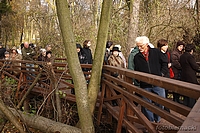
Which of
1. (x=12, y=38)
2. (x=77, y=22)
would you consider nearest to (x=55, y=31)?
(x=77, y=22)

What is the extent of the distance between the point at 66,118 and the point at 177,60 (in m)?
2.91

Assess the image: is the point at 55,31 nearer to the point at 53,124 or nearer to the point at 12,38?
the point at 53,124

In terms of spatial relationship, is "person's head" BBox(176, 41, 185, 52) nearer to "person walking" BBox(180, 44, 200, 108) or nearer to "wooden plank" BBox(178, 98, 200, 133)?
"person walking" BBox(180, 44, 200, 108)

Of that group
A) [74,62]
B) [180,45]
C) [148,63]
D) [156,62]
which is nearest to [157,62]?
[156,62]

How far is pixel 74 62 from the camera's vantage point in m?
3.82

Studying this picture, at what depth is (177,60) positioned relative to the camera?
5629 millimetres

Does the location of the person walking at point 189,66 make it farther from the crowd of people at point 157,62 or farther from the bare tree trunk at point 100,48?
the bare tree trunk at point 100,48

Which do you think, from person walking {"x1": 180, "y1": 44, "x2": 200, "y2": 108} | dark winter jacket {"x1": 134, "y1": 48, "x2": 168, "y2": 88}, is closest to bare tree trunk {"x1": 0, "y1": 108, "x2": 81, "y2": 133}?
dark winter jacket {"x1": 134, "y1": 48, "x2": 168, "y2": 88}

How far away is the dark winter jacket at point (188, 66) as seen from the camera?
4801mm

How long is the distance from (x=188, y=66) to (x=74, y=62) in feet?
8.18

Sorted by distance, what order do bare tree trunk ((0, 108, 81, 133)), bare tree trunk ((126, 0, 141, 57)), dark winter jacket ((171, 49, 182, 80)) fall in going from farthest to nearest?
bare tree trunk ((126, 0, 141, 57)) < dark winter jacket ((171, 49, 182, 80)) < bare tree trunk ((0, 108, 81, 133))

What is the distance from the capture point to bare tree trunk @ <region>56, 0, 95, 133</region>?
3.75m

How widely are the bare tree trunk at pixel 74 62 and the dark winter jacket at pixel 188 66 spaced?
2.28 m

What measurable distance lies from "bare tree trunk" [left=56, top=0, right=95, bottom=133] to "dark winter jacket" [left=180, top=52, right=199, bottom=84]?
7.50ft
